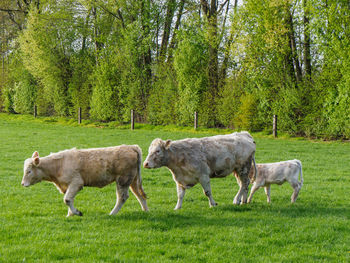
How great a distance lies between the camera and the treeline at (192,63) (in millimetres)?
23562

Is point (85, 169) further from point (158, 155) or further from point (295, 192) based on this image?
point (295, 192)

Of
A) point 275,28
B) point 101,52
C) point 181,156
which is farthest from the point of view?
point 101,52

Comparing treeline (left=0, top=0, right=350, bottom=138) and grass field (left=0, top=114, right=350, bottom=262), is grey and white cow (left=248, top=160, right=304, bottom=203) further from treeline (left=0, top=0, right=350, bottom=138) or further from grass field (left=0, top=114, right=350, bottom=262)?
treeline (left=0, top=0, right=350, bottom=138)

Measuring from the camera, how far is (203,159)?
28.7ft

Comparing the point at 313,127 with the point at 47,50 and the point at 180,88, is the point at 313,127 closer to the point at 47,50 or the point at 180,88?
the point at 180,88

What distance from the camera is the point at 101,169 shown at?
8.04 m

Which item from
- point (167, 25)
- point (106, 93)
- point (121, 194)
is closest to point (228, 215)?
point (121, 194)

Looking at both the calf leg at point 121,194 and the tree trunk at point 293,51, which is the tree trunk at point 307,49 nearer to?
the tree trunk at point 293,51

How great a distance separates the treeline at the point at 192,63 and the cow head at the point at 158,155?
1658 centimetres

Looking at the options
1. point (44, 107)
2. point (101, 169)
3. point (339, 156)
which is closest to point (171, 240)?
point (101, 169)

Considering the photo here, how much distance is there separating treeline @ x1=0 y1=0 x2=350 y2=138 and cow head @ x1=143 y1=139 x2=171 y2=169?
16.6 metres

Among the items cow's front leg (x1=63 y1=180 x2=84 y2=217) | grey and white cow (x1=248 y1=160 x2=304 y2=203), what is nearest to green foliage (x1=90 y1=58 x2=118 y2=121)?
grey and white cow (x1=248 y1=160 x2=304 y2=203)

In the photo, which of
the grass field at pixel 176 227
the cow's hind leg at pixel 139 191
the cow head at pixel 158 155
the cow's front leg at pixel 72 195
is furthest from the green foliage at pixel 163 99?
the cow's front leg at pixel 72 195

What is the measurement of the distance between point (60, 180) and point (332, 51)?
63.1ft
